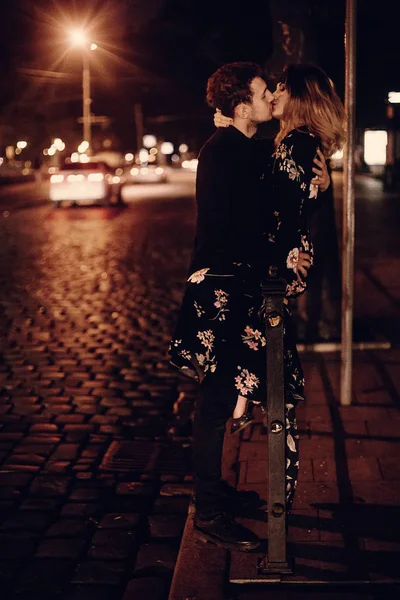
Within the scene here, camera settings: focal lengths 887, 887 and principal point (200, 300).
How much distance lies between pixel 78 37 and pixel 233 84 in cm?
3167

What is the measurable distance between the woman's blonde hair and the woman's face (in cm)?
2

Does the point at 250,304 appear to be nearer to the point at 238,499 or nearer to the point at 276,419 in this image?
the point at 276,419

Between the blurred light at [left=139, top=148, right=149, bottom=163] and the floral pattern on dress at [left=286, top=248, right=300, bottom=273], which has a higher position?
the floral pattern on dress at [left=286, top=248, right=300, bottom=273]

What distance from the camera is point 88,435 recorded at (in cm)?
555

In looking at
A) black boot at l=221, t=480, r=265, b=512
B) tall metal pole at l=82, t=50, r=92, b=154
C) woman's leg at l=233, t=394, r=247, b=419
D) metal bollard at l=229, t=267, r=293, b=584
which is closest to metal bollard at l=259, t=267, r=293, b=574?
metal bollard at l=229, t=267, r=293, b=584

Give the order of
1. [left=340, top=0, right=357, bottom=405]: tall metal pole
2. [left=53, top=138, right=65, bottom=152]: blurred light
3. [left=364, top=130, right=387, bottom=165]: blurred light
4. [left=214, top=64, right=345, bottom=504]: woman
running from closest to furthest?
[left=214, top=64, right=345, bottom=504]: woman < [left=340, top=0, right=357, bottom=405]: tall metal pole < [left=364, top=130, right=387, bottom=165]: blurred light < [left=53, top=138, right=65, bottom=152]: blurred light

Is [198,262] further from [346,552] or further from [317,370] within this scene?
[317,370]

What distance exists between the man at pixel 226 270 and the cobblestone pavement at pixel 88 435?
19.8 inches

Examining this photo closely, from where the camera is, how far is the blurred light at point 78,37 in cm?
3172

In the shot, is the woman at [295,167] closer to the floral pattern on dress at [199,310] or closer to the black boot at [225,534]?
the black boot at [225,534]


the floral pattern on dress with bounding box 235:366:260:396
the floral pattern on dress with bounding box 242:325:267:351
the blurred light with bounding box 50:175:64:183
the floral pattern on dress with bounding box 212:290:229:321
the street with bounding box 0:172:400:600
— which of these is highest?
the floral pattern on dress with bounding box 212:290:229:321

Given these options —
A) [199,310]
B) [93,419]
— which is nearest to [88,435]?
[93,419]

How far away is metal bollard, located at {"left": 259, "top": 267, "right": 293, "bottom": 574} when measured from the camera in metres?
3.23

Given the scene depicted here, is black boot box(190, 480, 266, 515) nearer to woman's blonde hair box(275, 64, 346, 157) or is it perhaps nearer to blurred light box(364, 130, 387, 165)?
woman's blonde hair box(275, 64, 346, 157)
